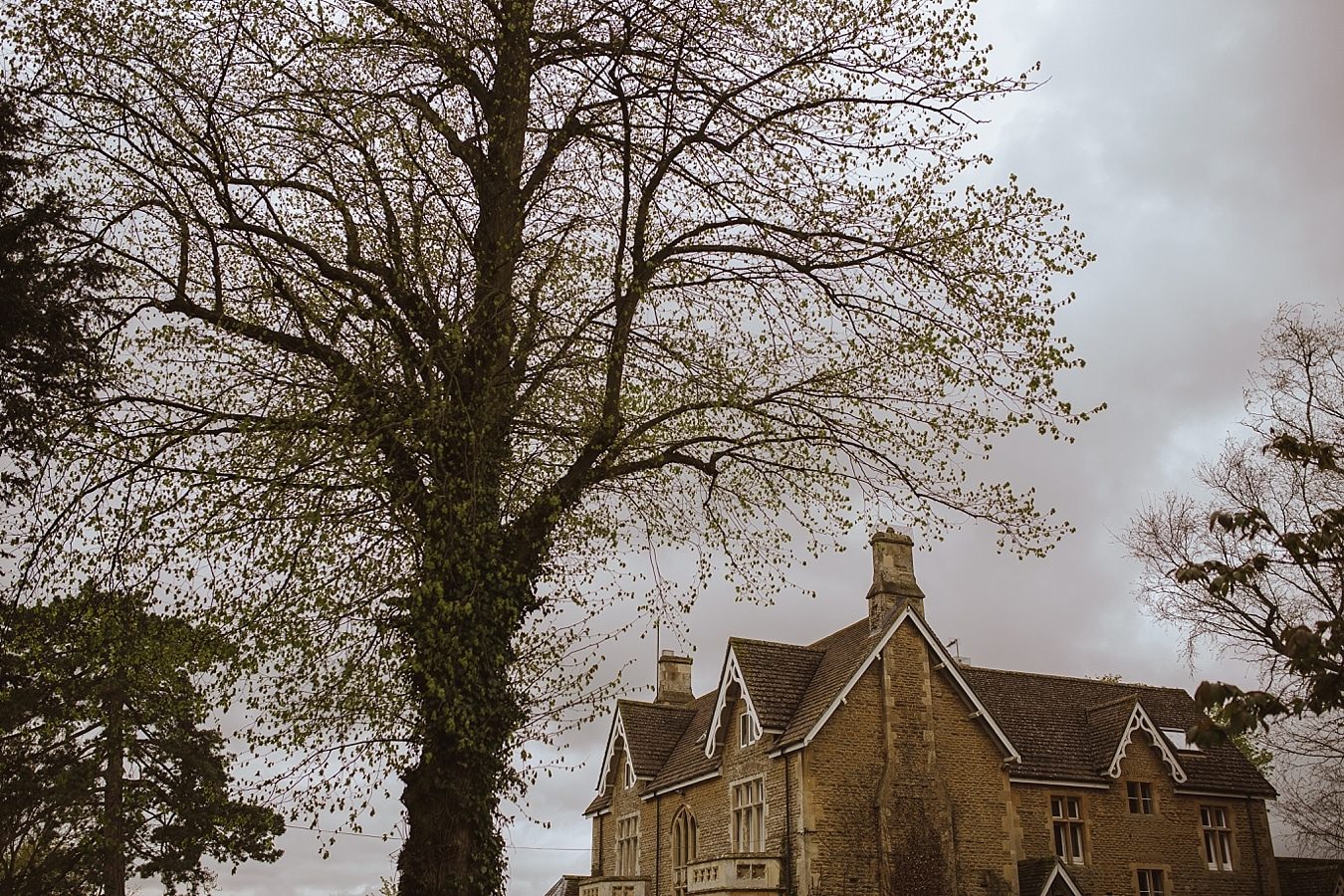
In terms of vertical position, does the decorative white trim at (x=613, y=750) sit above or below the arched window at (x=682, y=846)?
above

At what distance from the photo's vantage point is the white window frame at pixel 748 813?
31.1m

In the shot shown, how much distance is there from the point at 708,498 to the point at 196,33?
899 cm

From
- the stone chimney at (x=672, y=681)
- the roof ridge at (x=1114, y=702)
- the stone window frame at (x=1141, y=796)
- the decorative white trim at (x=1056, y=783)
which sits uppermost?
the stone chimney at (x=672, y=681)

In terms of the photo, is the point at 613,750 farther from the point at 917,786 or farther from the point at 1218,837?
the point at 1218,837

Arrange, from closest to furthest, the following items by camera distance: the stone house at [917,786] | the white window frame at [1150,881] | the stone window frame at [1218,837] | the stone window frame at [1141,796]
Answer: the stone house at [917,786] → the white window frame at [1150,881] → the stone window frame at [1141,796] → the stone window frame at [1218,837]

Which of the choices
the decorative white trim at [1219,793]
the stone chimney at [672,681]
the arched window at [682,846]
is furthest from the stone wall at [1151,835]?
the stone chimney at [672,681]

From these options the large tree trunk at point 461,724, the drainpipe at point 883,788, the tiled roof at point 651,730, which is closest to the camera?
the large tree trunk at point 461,724

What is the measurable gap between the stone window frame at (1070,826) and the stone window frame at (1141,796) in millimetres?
1990

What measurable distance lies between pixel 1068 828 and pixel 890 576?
32.1 ft

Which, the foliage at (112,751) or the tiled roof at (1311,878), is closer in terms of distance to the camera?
the foliage at (112,751)

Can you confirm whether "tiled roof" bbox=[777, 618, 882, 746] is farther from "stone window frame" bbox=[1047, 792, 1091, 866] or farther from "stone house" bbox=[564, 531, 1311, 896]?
"stone window frame" bbox=[1047, 792, 1091, 866]

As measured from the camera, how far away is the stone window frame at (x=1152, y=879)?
112 ft

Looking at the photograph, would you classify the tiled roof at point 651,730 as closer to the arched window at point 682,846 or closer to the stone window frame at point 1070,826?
the arched window at point 682,846

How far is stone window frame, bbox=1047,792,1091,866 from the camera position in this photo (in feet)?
110
